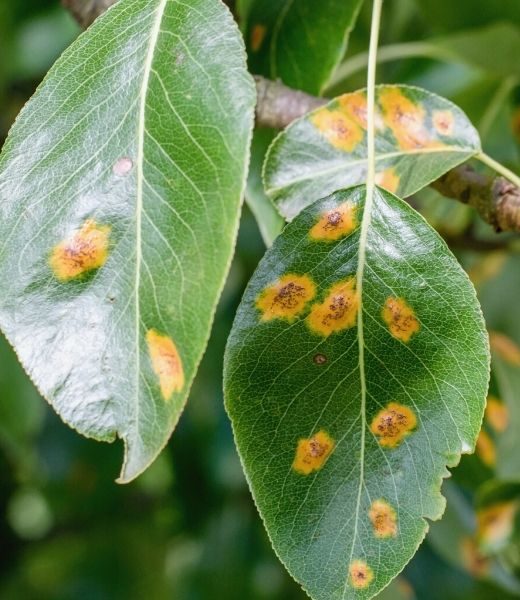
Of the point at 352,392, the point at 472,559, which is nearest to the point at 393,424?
the point at 352,392

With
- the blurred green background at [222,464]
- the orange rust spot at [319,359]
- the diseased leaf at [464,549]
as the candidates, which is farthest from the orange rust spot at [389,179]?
the diseased leaf at [464,549]

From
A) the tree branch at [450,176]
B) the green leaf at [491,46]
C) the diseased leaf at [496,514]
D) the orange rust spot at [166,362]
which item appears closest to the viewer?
the orange rust spot at [166,362]

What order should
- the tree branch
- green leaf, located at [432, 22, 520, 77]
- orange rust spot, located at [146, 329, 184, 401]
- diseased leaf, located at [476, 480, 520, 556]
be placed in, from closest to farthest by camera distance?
orange rust spot, located at [146, 329, 184, 401], the tree branch, diseased leaf, located at [476, 480, 520, 556], green leaf, located at [432, 22, 520, 77]

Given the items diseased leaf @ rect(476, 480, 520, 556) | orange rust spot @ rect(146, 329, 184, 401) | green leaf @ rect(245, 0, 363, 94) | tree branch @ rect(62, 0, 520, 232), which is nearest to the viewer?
orange rust spot @ rect(146, 329, 184, 401)

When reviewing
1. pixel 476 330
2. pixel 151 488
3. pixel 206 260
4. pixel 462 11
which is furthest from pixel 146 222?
pixel 151 488

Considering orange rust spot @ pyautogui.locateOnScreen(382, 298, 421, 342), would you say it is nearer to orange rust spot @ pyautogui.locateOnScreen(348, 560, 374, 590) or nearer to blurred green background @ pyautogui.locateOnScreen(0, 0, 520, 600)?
orange rust spot @ pyautogui.locateOnScreen(348, 560, 374, 590)

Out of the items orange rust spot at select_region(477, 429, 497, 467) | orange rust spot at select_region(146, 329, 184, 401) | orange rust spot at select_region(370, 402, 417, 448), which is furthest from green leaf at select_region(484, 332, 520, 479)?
orange rust spot at select_region(146, 329, 184, 401)

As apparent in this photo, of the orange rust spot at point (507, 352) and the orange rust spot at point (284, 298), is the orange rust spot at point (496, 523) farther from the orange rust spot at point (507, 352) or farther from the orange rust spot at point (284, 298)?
the orange rust spot at point (284, 298)
